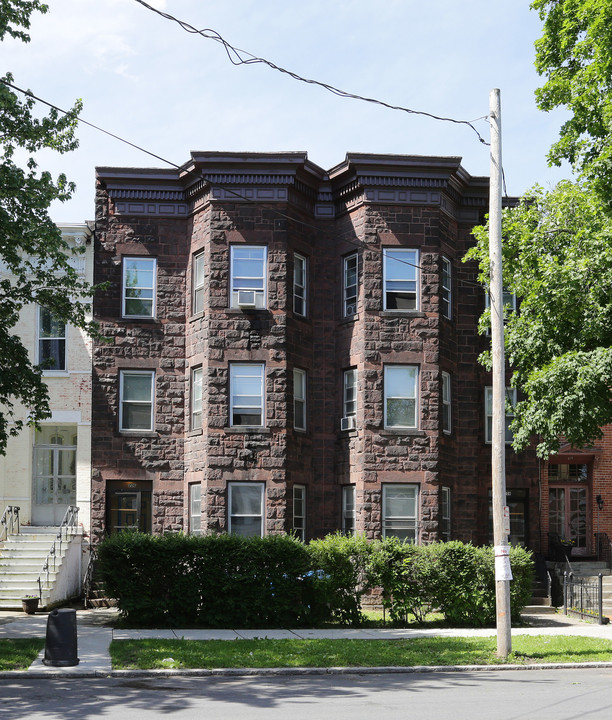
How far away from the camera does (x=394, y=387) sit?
24984 mm

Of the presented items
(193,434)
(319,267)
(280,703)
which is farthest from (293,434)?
(280,703)

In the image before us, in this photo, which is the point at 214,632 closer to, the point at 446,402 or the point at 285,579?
the point at 285,579

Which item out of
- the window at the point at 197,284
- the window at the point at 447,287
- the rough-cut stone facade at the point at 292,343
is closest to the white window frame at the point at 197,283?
the window at the point at 197,284

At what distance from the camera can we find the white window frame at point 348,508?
82.4ft

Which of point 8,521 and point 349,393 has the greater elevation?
point 349,393

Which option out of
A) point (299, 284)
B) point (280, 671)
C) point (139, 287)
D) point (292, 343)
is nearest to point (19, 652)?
point (280, 671)

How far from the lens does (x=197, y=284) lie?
2580 centimetres

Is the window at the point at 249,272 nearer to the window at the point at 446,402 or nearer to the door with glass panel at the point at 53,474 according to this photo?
the window at the point at 446,402

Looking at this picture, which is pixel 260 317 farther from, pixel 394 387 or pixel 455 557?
pixel 455 557

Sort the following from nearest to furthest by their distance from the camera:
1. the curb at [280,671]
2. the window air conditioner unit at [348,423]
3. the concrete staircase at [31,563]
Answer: the curb at [280,671] < the concrete staircase at [31,563] < the window air conditioner unit at [348,423]

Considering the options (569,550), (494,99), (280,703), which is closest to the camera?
(280,703)

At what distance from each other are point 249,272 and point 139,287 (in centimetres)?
331

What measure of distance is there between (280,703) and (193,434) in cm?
1403

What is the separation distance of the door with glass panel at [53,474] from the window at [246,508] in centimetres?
551
